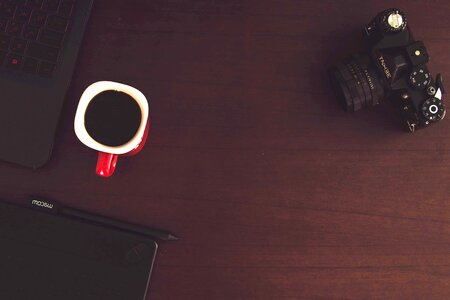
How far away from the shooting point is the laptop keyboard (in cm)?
70

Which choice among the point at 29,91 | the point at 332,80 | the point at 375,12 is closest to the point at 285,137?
the point at 332,80

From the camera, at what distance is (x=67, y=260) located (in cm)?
68

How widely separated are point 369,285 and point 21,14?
601mm

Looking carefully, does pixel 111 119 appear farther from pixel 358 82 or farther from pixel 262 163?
pixel 358 82

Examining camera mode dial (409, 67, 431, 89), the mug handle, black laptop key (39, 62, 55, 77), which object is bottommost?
the mug handle

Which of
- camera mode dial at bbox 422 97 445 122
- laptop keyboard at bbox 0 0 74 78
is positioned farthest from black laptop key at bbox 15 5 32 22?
camera mode dial at bbox 422 97 445 122

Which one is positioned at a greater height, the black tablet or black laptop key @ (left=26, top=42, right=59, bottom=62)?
black laptop key @ (left=26, top=42, right=59, bottom=62)

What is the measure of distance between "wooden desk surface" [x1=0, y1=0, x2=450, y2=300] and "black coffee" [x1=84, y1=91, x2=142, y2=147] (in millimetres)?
70

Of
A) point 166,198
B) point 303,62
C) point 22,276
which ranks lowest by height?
point 22,276

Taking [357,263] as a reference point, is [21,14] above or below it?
above

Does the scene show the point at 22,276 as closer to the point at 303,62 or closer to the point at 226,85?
the point at 226,85

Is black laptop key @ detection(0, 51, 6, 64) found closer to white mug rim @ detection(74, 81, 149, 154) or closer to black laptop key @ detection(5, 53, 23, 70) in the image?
black laptop key @ detection(5, 53, 23, 70)

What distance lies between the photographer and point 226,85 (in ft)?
2.41

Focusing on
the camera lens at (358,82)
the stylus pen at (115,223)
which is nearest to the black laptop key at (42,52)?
the stylus pen at (115,223)
